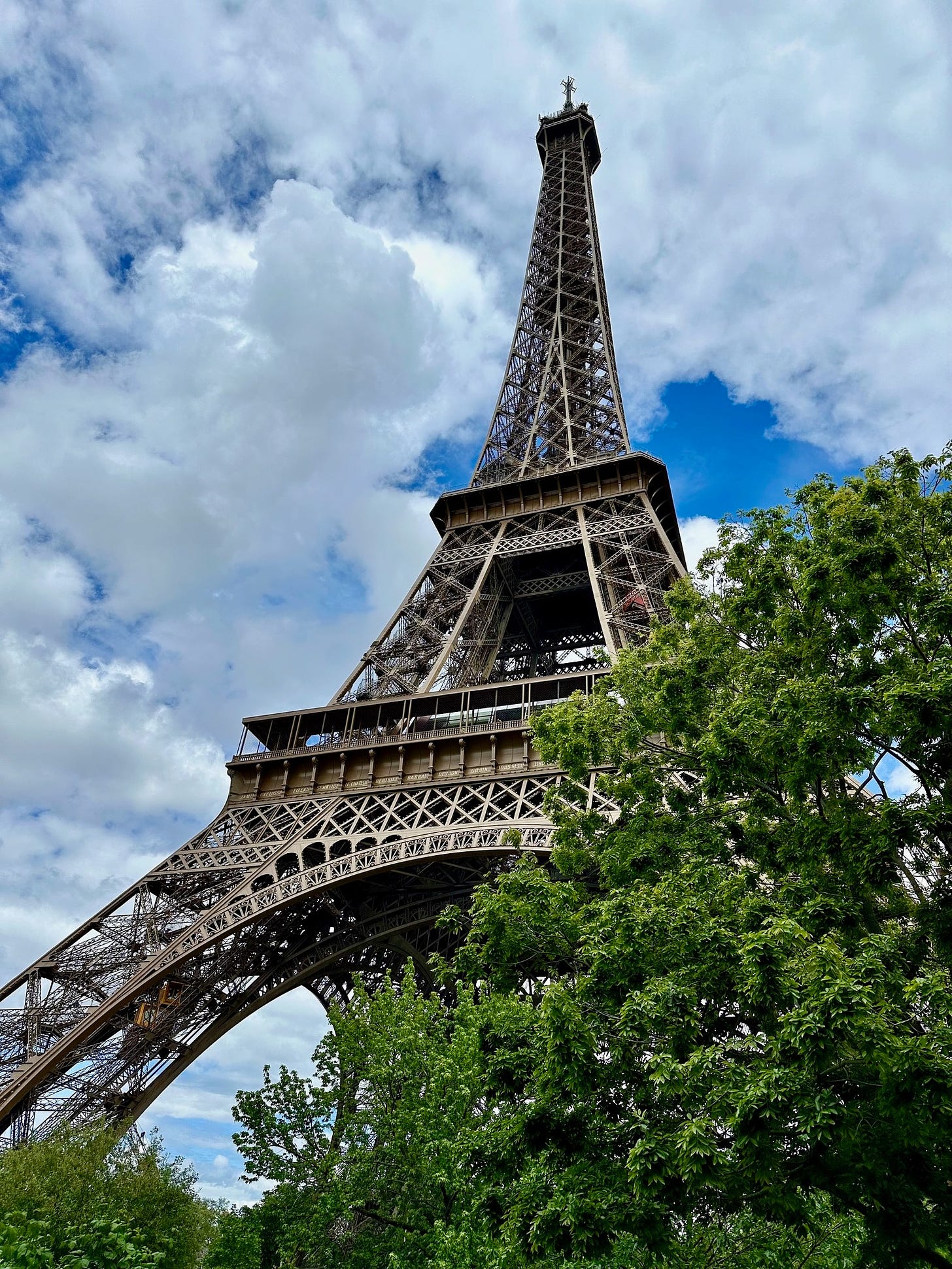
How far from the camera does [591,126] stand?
187ft

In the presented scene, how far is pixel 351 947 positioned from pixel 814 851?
17572mm

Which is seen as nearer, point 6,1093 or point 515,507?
point 6,1093

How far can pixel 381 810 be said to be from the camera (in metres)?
24.1

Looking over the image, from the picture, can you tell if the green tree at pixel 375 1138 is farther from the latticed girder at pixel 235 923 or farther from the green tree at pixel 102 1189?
the latticed girder at pixel 235 923

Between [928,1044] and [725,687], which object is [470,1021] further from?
[928,1044]

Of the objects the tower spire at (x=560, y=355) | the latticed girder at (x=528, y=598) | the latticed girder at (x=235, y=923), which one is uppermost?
the tower spire at (x=560, y=355)

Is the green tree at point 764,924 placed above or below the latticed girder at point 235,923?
below

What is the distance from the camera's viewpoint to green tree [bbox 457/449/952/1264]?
286 inches

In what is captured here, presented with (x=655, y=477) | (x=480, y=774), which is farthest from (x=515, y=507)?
(x=480, y=774)

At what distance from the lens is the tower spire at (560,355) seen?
127ft

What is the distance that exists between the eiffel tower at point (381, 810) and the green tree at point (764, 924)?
429 cm

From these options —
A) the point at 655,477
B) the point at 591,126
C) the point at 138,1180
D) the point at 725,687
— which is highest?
the point at 591,126

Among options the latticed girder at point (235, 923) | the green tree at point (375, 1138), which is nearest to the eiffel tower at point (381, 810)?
the latticed girder at point (235, 923)

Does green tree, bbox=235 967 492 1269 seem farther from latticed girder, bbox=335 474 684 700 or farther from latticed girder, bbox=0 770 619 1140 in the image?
latticed girder, bbox=335 474 684 700
